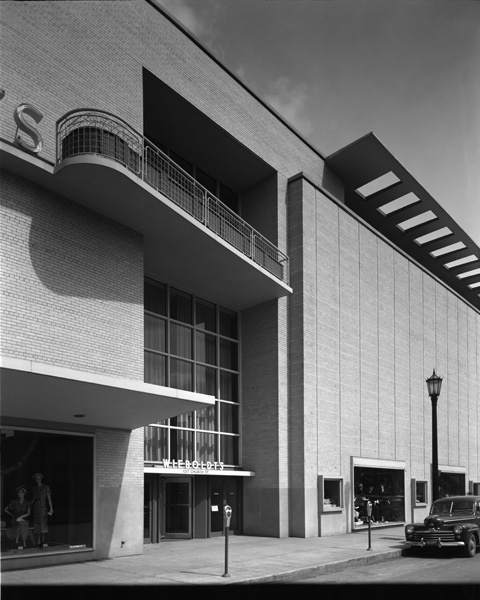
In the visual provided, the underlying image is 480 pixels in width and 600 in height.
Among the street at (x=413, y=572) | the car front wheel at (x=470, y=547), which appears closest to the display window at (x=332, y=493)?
the street at (x=413, y=572)

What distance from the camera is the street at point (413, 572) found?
43.9ft

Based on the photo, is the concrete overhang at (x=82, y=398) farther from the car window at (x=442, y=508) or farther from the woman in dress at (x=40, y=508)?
the car window at (x=442, y=508)

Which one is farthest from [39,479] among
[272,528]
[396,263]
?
[396,263]

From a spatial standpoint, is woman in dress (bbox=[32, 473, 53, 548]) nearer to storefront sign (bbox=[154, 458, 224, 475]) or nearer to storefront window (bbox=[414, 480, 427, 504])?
storefront sign (bbox=[154, 458, 224, 475])

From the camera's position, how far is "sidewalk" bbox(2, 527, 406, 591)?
41.1 feet

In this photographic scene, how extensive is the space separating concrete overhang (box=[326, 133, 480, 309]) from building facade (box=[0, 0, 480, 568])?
0.15 metres

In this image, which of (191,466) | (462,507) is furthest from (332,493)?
(191,466)

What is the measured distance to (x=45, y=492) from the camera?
14.4 meters

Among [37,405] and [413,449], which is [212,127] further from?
[413,449]

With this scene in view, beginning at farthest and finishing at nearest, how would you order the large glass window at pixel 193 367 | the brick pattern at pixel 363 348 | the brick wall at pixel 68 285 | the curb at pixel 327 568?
the brick pattern at pixel 363 348, the large glass window at pixel 193 367, the brick wall at pixel 68 285, the curb at pixel 327 568

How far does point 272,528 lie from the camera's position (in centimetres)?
2203

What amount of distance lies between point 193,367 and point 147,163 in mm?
7500

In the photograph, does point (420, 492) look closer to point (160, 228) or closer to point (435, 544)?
point (435, 544)

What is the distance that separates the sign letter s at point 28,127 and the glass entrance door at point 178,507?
1135 cm
